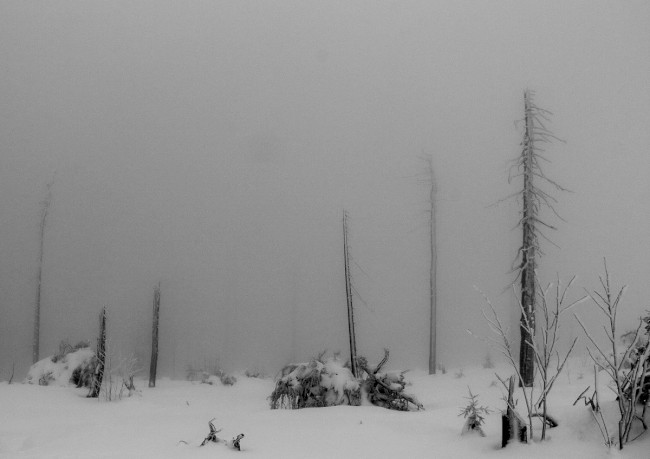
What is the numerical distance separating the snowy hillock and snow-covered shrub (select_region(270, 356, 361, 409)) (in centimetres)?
853

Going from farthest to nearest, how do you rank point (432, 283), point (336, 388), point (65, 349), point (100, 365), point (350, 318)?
point (432, 283)
point (65, 349)
point (350, 318)
point (100, 365)
point (336, 388)

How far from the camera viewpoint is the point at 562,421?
5.22 metres

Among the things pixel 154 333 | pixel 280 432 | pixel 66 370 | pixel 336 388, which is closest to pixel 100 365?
pixel 66 370

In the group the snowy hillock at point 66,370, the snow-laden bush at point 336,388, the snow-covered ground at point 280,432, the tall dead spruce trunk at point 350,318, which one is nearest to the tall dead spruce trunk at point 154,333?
the snowy hillock at point 66,370

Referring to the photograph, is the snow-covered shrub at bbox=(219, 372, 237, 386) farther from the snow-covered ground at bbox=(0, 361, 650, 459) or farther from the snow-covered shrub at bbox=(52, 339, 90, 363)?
the snow-covered ground at bbox=(0, 361, 650, 459)

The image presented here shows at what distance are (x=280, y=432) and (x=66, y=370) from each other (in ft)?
44.0

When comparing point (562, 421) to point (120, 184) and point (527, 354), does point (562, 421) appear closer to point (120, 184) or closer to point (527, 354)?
point (527, 354)

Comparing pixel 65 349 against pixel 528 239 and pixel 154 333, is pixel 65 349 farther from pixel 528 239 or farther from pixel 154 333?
pixel 528 239

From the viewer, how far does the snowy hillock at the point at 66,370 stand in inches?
616

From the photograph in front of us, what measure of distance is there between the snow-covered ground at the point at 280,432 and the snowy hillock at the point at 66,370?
9.86 ft

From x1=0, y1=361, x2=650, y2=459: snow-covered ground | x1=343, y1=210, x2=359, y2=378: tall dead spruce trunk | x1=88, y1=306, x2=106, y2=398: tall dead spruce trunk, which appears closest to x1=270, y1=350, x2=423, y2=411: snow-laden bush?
x1=343, y1=210, x2=359, y2=378: tall dead spruce trunk

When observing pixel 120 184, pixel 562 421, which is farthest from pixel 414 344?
pixel 120 184

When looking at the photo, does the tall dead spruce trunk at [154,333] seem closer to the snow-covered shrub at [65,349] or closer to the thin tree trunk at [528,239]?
the snow-covered shrub at [65,349]

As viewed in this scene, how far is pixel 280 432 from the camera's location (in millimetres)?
6895
